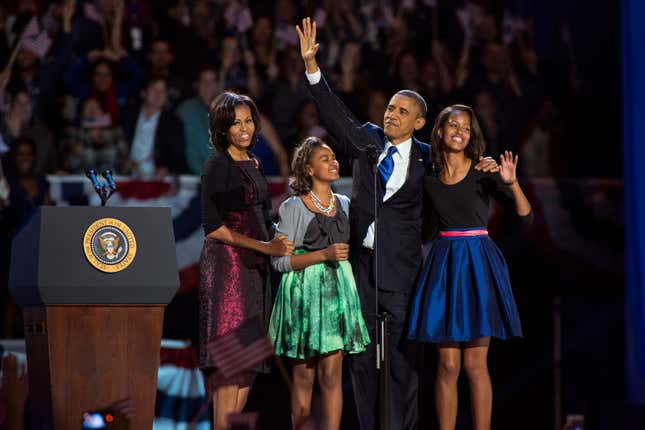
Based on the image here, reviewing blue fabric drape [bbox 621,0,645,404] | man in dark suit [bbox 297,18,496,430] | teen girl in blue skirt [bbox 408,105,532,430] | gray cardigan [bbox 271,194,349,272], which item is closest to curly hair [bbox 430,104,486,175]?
teen girl in blue skirt [bbox 408,105,532,430]

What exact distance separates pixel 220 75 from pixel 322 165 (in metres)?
2.94

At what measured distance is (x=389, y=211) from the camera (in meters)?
3.58

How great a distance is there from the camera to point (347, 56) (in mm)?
6629

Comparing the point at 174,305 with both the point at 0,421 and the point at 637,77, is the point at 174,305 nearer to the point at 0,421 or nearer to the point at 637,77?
Answer: the point at 0,421

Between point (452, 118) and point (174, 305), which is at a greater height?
point (452, 118)

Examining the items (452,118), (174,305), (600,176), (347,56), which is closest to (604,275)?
(600,176)

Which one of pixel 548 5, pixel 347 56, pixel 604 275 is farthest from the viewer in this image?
pixel 548 5

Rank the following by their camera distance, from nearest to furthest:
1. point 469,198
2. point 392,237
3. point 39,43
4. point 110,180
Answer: point 110,180
point 469,198
point 392,237
point 39,43

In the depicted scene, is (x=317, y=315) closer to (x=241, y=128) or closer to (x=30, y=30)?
(x=241, y=128)

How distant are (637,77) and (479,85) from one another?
1.61 m

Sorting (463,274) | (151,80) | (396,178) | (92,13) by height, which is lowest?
(463,274)

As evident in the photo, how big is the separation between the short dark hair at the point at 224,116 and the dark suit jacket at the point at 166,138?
8.30 feet

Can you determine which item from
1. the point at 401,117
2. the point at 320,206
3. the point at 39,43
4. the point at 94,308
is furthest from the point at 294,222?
the point at 39,43

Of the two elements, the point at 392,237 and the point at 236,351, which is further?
the point at 392,237
